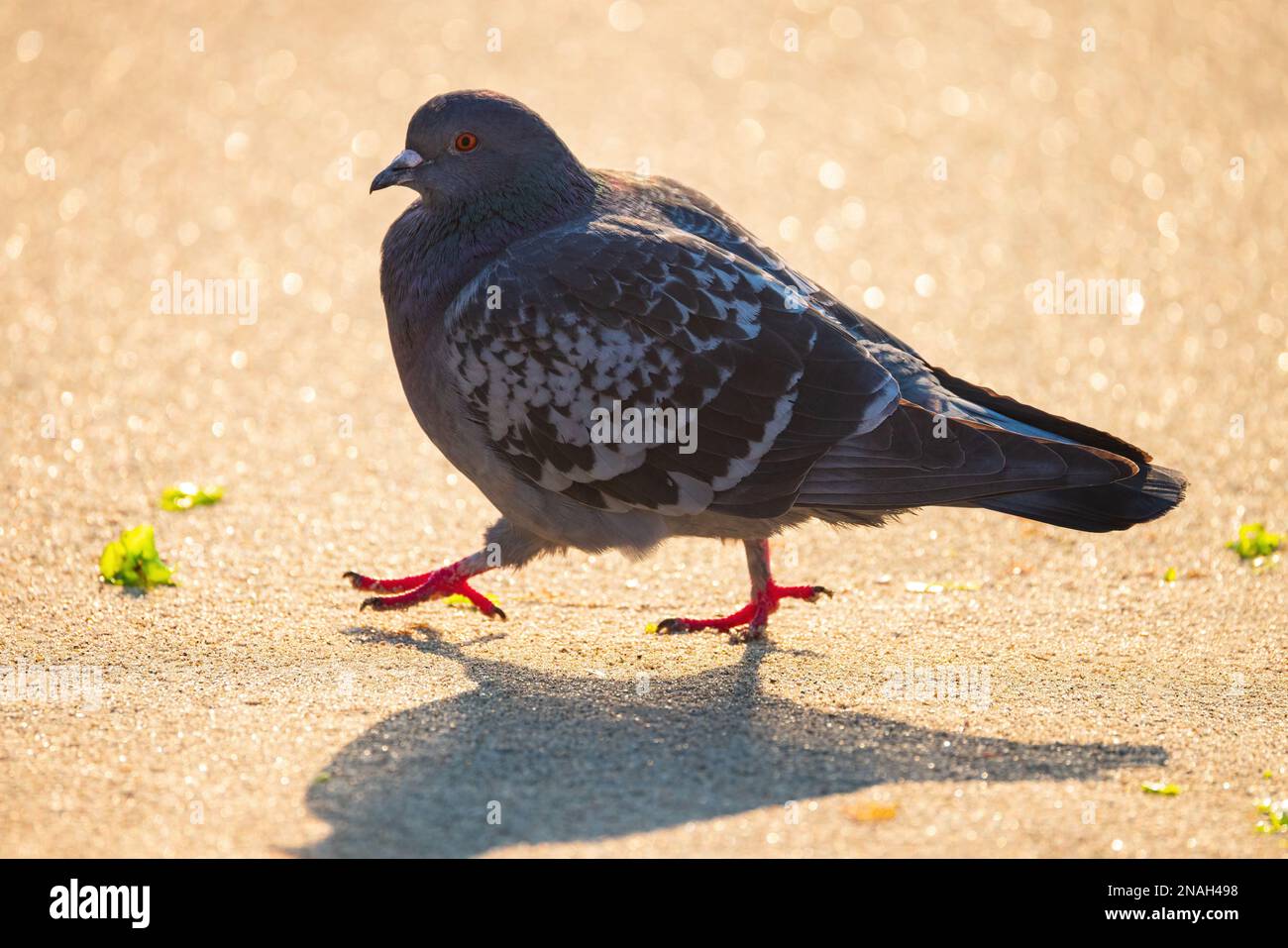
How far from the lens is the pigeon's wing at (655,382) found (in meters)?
5.31

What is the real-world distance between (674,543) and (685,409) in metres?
1.51

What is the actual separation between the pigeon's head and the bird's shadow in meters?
1.84

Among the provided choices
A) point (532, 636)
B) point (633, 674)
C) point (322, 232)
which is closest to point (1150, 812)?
point (633, 674)

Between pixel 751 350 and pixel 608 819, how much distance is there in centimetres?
185

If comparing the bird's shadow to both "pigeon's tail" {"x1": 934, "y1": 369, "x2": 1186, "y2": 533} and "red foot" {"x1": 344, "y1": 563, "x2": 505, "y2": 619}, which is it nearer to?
"red foot" {"x1": 344, "y1": 563, "x2": 505, "y2": 619}

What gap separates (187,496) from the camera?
6.57m

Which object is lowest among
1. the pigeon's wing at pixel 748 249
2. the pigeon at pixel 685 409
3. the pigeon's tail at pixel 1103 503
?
the pigeon's tail at pixel 1103 503

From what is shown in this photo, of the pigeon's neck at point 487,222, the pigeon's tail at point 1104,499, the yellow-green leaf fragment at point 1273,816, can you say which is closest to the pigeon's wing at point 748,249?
the pigeon's neck at point 487,222

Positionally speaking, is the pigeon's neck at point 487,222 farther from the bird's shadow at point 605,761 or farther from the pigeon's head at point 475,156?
the bird's shadow at point 605,761

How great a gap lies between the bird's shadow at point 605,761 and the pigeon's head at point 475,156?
72.6 inches

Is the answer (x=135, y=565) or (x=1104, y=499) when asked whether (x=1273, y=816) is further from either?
(x=135, y=565)

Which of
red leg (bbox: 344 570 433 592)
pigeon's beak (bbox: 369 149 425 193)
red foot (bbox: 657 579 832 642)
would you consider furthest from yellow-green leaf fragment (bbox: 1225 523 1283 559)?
pigeon's beak (bbox: 369 149 425 193)

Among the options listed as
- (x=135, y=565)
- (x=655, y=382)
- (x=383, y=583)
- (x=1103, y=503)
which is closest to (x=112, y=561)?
(x=135, y=565)

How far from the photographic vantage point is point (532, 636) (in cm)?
566
